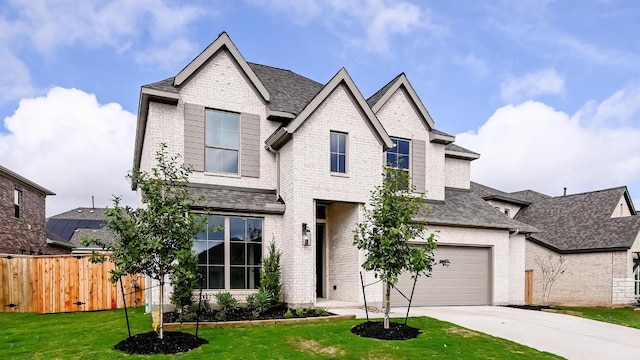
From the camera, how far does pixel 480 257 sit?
1823 cm

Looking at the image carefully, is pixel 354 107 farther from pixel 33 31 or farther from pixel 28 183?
pixel 28 183

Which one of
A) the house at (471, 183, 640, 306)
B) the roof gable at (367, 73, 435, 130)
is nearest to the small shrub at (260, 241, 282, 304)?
the roof gable at (367, 73, 435, 130)

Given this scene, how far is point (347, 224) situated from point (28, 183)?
59.1 feet

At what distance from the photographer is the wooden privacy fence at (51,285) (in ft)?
52.6

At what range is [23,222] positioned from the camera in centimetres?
2356

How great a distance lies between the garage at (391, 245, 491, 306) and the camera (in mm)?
17031

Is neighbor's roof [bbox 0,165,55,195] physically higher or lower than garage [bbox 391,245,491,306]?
higher

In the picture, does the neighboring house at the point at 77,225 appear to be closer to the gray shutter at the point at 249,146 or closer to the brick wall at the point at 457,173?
the gray shutter at the point at 249,146

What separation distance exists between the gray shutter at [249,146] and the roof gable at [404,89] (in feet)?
16.0

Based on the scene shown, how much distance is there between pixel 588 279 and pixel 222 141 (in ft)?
63.7

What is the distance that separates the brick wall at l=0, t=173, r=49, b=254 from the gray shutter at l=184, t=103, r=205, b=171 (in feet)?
39.2

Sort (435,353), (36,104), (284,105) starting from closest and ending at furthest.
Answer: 1. (435,353)
2. (284,105)
3. (36,104)

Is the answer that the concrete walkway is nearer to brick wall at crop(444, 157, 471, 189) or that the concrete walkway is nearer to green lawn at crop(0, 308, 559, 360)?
green lawn at crop(0, 308, 559, 360)

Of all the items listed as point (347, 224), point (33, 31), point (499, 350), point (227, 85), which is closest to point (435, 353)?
point (499, 350)
